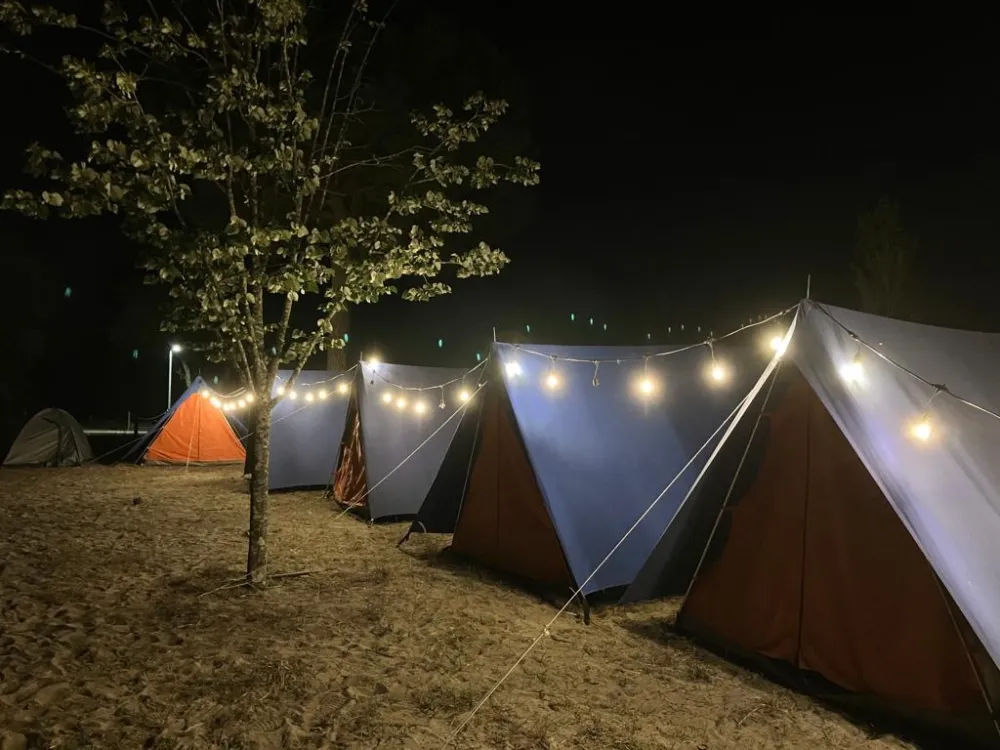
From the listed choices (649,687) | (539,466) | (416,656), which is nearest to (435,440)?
(539,466)

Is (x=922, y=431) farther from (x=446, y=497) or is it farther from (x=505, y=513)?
(x=446, y=497)

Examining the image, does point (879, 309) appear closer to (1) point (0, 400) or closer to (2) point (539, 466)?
Answer: (2) point (539, 466)

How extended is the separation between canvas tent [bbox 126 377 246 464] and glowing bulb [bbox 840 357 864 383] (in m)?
15.2

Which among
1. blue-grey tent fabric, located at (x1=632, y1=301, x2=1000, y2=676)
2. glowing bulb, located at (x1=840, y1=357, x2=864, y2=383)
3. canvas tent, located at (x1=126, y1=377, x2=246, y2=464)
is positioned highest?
glowing bulb, located at (x1=840, y1=357, x2=864, y2=383)

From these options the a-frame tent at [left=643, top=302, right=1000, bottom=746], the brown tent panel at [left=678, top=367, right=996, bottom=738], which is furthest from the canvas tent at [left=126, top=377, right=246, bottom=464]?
the brown tent panel at [left=678, top=367, right=996, bottom=738]

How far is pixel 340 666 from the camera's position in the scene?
14.7 ft

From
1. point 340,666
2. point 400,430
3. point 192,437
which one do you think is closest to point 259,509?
point 340,666

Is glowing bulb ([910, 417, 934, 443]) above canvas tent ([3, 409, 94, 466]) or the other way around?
above

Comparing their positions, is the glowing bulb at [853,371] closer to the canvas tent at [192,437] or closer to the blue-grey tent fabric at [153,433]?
the blue-grey tent fabric at [153,433]

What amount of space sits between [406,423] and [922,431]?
7845 mm

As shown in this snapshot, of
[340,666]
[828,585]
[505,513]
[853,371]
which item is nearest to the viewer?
[828,585]

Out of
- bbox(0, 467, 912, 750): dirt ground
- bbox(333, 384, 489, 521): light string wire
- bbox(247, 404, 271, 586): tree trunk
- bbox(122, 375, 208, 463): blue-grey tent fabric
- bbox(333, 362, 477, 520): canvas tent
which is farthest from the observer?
bbox(122, 375, 208, 463): blue-grey tent fabric

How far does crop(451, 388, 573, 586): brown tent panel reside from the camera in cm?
642

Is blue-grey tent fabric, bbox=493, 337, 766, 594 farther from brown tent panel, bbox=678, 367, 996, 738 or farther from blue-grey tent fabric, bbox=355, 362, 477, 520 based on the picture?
blue-grey tent fabric, bbox=355, 362, 477, 520
